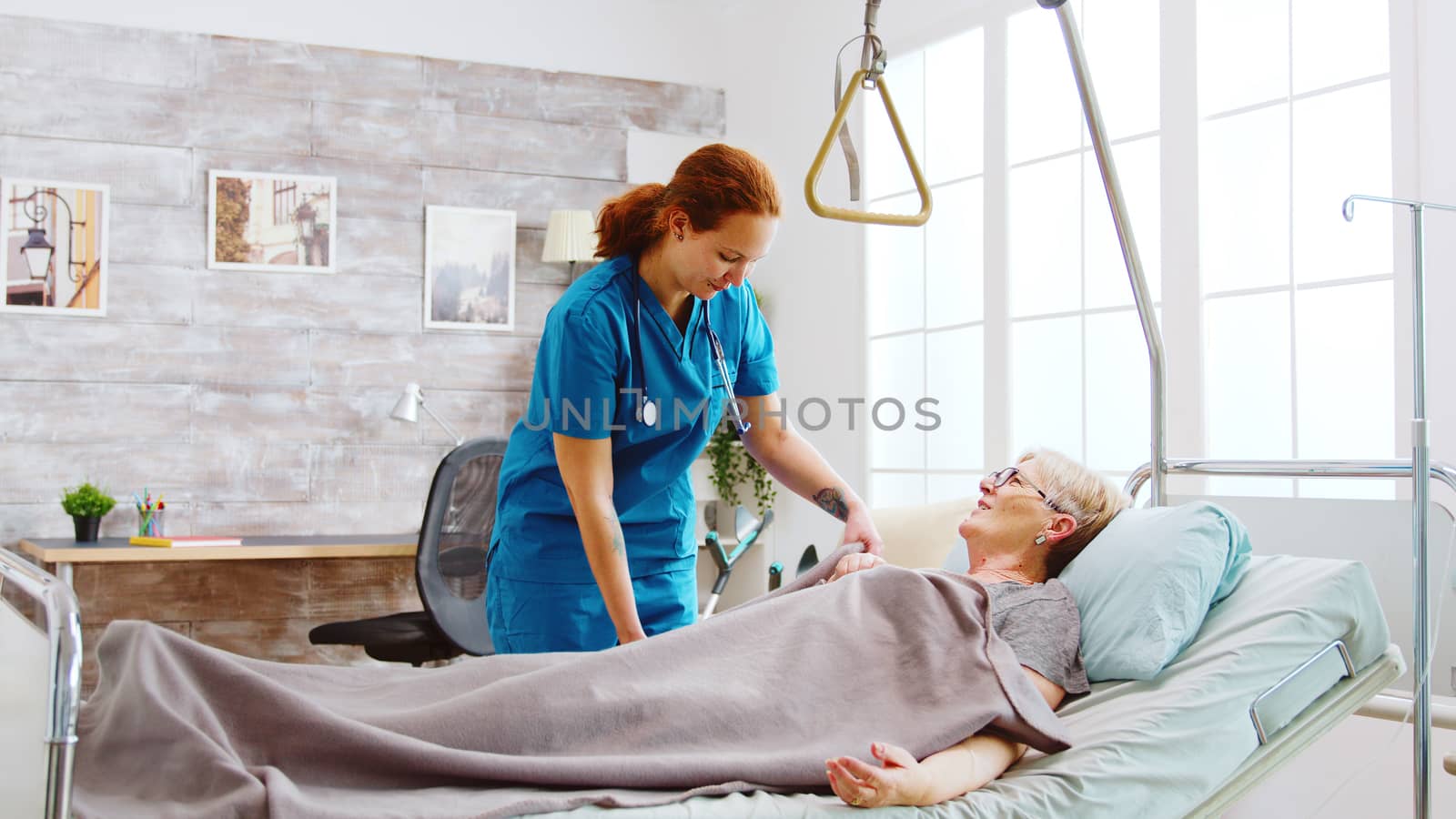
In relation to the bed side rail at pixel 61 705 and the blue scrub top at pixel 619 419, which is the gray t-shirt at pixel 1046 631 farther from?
the bed side rail at pixel 61 705

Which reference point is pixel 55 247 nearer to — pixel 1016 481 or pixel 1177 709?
pixel 1016 481

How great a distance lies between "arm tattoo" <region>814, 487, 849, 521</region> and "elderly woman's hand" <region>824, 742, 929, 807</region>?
27.6 inches

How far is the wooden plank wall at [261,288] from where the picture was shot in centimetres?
365

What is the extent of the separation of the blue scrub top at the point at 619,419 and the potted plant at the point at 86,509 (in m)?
2.15

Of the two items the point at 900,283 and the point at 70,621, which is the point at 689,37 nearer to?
the point at 900,283

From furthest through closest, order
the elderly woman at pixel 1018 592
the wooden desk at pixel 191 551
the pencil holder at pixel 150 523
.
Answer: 1. the pencil holder at pixel 150 523
2. the wooden desk at pixel 191 551
3. the elderly woman at pixel 1018 592

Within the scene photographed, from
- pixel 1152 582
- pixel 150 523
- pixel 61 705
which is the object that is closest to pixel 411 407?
pixel 150 523

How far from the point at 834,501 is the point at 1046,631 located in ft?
1.52

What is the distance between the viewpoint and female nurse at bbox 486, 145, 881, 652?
164 centimetres

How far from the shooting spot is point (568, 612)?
5.87ft

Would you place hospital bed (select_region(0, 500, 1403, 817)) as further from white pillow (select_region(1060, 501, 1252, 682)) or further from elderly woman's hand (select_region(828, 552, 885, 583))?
elderly woman's hand (select_region(828, 552, 885, 583))

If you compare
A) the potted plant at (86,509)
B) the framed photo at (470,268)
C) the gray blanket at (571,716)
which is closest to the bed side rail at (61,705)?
the gray blanket at (571,716)

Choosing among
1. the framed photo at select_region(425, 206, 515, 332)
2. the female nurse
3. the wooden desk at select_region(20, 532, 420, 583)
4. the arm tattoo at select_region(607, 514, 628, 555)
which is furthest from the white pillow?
the framed photo at select_region(425, 206, 515, 332)

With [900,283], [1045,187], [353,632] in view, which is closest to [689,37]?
[900,283]
